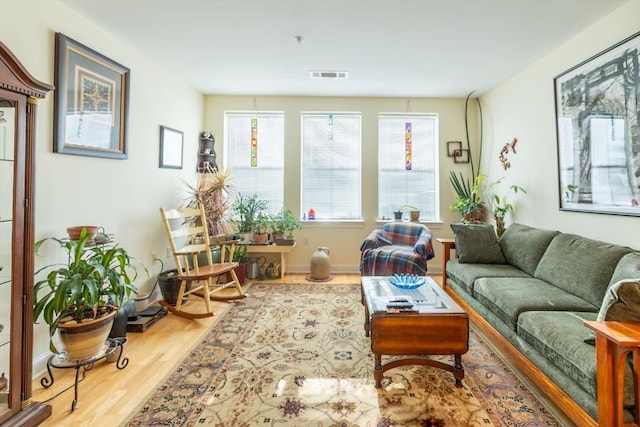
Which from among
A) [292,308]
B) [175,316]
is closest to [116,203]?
[175,316]

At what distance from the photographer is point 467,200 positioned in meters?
4.23

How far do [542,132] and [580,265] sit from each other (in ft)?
5.38

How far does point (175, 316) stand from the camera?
3.04 metres

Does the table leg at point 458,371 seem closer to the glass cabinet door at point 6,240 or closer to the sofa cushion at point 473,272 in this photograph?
the sofa cushion at point 473,272

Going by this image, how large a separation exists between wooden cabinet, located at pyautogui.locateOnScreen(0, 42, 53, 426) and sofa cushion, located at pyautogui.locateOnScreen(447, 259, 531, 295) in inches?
120

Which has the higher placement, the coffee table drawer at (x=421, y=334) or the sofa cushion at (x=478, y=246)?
the sofa cushion at (x=478, y=246)

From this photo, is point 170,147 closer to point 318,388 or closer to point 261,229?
point 261,229

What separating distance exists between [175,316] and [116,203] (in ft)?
3.98

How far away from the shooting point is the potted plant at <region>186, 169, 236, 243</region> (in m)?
3.80

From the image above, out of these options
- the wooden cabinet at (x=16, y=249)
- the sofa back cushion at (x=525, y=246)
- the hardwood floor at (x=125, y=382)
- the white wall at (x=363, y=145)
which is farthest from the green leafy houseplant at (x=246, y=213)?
the sofa back cushion at (x=525, y=246)

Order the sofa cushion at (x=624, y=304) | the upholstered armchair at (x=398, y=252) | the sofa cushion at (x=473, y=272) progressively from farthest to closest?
the upholstered armchair at (x=398, y=252), the sofa cushion at (x=473, y=272), the sofa cushion at (x=624, y=304)

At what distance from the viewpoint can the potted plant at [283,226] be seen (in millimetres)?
4258

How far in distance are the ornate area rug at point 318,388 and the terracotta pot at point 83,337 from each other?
0.50 m

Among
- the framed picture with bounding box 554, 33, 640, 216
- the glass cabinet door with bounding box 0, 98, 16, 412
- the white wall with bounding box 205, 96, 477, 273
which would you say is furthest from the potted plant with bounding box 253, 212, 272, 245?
the framed picture with bounding box 554, 33, 640, 216
